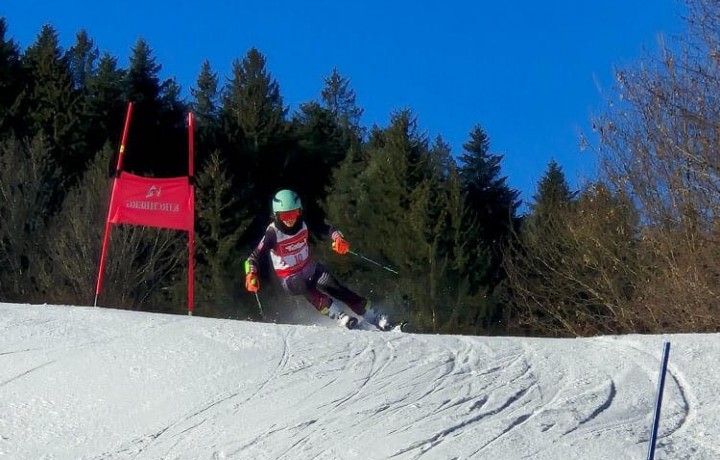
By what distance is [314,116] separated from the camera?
42.8 meters

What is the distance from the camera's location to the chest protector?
1237 cm

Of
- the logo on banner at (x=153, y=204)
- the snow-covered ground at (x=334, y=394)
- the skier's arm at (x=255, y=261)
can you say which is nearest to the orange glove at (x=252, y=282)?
the skier's arm at (x=255, y=261)

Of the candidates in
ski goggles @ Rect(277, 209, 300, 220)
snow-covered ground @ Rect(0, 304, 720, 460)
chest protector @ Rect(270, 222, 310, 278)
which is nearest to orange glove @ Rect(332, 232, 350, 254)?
chest protector @ Rect(270, 222, 310, 278)

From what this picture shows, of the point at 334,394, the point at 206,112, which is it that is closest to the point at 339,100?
the point at 206,112

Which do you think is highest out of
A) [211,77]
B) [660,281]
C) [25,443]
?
[211,77]

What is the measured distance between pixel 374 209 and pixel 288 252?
1947 cm

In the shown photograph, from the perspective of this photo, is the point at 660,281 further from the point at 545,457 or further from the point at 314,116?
the point at 314,116

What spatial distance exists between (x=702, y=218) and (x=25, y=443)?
14.3 metres

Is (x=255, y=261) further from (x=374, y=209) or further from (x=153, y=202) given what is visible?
(x=374, y=209)

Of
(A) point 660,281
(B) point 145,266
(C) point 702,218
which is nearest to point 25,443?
(C) point 702,218

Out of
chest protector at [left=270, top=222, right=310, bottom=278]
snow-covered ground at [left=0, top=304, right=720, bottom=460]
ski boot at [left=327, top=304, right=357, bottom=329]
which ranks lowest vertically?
snow-covered ground at [left=0, top=304, right=720, bottom=460]

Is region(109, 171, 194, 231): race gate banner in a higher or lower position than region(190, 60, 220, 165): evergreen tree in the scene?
lower

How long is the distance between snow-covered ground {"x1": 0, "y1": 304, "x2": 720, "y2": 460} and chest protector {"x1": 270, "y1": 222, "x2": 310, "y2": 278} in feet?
8.73

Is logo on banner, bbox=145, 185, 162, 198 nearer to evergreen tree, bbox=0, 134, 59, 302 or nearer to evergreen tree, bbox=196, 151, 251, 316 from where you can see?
evergreen tree, bbox=196, 151, 251, 316
